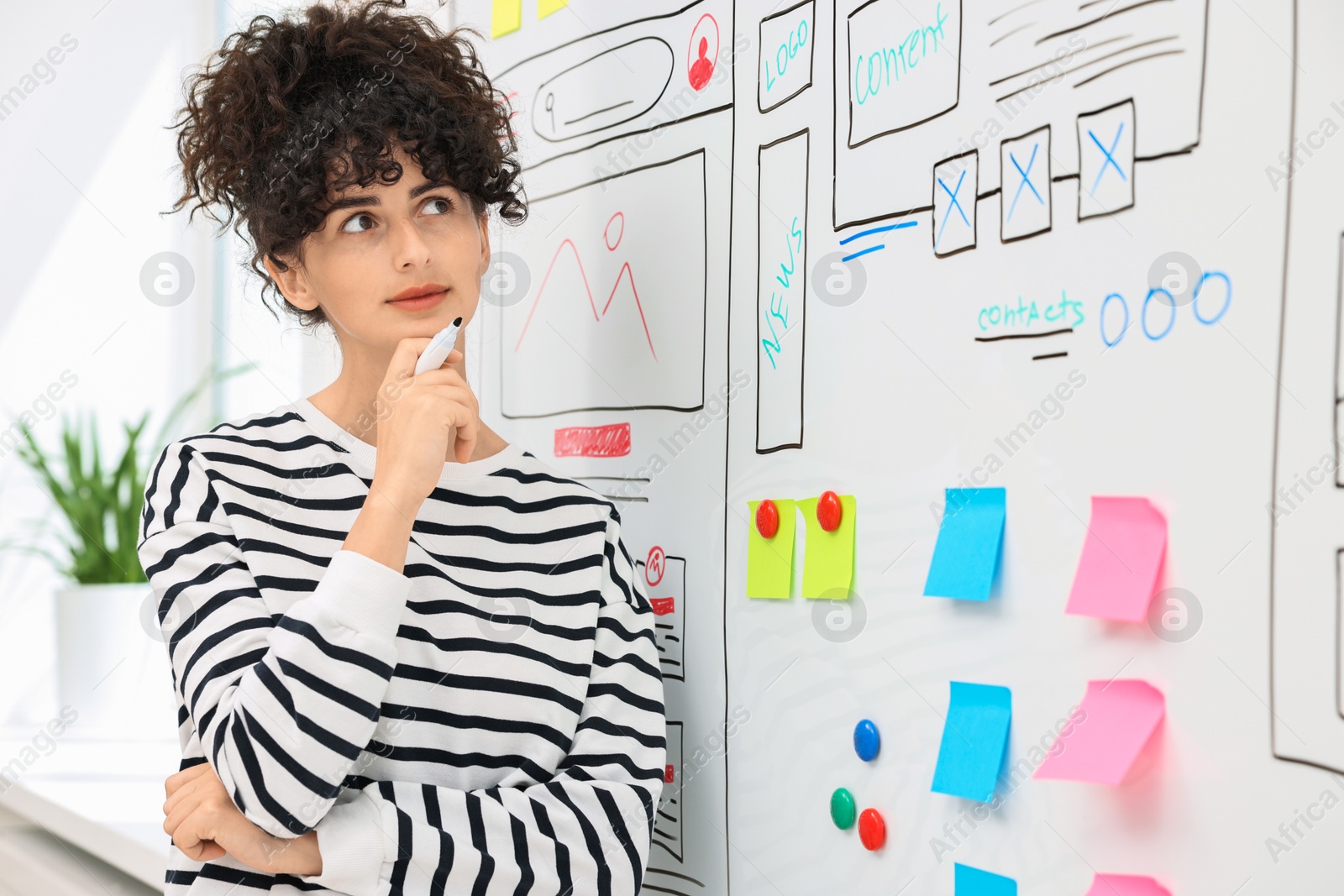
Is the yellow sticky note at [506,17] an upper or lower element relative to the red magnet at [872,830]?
upper

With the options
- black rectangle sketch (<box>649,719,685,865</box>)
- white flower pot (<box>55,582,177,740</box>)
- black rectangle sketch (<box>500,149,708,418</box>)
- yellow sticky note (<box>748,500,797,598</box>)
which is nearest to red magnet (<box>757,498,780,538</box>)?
yellow sticky note (<box>748,500,797,598</box>)

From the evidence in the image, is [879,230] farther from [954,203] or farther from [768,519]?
[768,519]

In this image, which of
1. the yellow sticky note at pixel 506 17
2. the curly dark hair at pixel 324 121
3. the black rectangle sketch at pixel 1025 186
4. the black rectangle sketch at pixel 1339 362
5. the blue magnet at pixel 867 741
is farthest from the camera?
the yellow sticky note at pixel 506 17

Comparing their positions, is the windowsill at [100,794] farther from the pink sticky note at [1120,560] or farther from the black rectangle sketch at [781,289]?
the pink sticky note at [1120,560]

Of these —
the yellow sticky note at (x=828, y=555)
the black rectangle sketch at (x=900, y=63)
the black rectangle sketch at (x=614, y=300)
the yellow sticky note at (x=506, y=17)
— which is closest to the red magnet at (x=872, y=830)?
the yellow sticky note at (x=828, y=555)

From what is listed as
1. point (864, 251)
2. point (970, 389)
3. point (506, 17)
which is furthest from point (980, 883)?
point (506, 17)

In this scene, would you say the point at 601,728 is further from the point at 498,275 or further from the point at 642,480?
the point at 498,275

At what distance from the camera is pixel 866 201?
776 millimetres

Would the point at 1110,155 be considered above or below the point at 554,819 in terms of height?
above

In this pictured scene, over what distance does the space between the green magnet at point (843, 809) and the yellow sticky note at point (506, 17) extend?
936 mm

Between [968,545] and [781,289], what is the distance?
0.91 feet

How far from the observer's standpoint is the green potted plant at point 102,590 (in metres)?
1.87

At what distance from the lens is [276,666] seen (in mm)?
703

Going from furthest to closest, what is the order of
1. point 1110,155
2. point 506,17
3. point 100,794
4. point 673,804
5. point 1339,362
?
1. point 100,794
2. point 506,17
3. point 673,804
4. point 1110,155
5. point 1339,362
